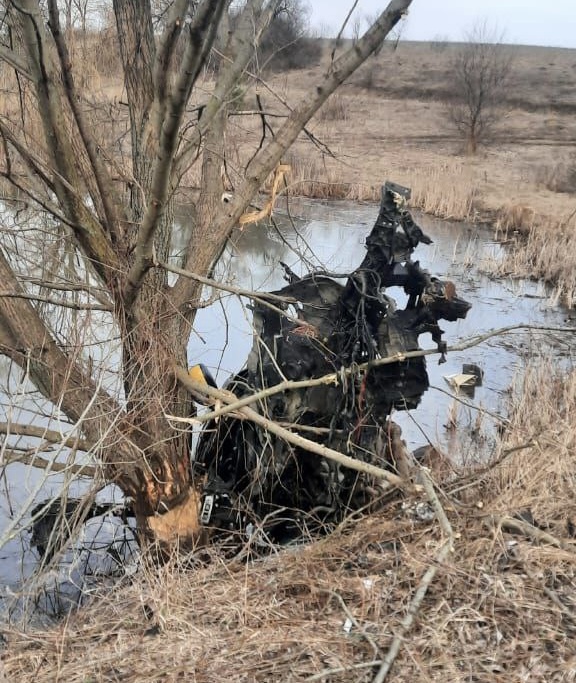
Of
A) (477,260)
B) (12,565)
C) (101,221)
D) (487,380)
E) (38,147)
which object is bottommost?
(12,565)

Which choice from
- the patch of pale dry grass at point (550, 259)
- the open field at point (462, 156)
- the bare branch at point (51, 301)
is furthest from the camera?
the open field at point (462, 156)

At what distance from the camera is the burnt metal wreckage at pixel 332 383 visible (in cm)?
460

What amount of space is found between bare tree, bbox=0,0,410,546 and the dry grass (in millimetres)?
728

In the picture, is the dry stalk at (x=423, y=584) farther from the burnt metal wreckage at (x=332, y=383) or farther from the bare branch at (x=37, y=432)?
the bare branch at (x=37, y=432)

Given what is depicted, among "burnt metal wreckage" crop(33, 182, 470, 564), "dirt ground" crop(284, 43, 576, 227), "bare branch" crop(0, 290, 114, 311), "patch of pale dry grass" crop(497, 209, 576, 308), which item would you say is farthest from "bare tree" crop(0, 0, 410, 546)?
"patch of pale dry grass" crop(497, 209, 576, 308)

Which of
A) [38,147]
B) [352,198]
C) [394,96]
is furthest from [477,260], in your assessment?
[394,96]

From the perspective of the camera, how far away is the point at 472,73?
2289 centimetres

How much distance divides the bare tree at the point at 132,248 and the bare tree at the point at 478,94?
17.7 meters

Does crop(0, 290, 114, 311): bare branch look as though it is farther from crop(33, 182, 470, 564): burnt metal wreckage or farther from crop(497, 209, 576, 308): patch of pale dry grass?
crop(497, 209, 576, 308): patch of pale dry grass

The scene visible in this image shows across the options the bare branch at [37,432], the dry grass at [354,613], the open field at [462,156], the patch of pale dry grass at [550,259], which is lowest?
the dry grass at [354,613]

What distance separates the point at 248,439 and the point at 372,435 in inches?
32.5

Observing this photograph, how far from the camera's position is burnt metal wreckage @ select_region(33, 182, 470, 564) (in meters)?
4.60

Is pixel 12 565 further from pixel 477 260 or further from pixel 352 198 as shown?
pixel 352 198

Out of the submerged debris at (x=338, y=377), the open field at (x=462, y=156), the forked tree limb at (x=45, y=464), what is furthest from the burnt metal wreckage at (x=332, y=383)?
the open field at (x=462, y=156)
